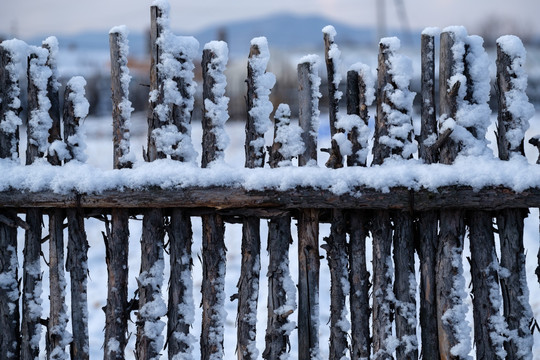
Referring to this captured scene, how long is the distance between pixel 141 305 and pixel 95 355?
1.51m

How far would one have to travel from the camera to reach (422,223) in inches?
114

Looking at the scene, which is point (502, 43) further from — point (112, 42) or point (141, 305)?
point (141, 305)

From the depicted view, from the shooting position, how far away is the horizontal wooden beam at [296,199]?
2.72 meters

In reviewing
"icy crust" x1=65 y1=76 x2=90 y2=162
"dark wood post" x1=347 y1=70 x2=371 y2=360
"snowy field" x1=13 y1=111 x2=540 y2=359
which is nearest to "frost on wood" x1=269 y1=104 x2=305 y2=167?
"dark wood post" x1=347 y1=70 x2=371 y2=360

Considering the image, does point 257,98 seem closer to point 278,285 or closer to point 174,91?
point 174,91

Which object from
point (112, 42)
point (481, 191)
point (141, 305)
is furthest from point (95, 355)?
point (481, 191)

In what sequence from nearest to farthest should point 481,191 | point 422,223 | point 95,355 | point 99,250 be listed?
point 481,191, point 422,223, point 95,355, point 99,250

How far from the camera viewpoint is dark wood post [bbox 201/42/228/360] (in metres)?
2.96

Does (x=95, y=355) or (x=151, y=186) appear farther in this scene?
(x=95, y=355)

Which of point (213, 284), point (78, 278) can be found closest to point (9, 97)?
point (78, 278)

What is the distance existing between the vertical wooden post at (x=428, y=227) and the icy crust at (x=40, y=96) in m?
1.85

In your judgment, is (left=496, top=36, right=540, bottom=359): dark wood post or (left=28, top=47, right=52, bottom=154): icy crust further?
(left=28, top=47, right=52, bottom=154): icy crust

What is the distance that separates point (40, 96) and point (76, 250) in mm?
796

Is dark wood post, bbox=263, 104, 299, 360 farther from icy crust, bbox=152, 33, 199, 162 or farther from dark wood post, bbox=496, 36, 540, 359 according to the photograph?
dark wood post, bbox=496, 36, 540, 359
